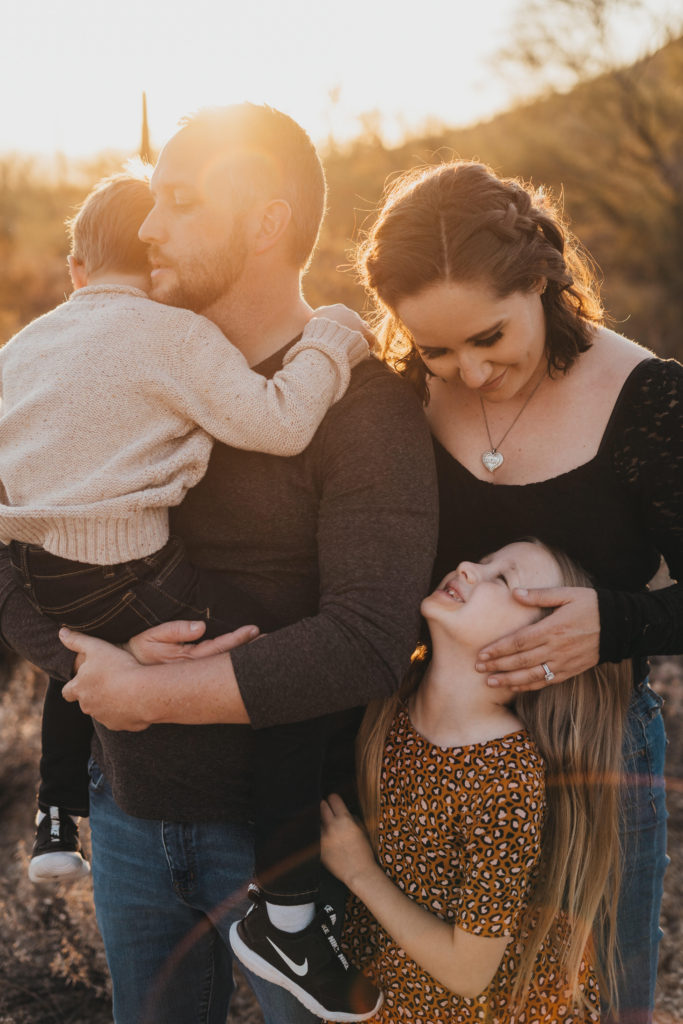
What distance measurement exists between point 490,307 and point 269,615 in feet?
2.74

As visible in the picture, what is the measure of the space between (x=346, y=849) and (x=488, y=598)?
0.63m

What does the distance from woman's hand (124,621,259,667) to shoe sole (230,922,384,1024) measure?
25.0 inches

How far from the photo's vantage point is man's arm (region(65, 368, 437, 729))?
62.5 inches

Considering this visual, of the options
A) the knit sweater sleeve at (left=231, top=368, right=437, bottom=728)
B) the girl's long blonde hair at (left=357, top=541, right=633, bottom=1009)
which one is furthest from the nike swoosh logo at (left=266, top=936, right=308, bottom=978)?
the knit sweater sleeve at (left=231, top=368, right=437, bottom=728)

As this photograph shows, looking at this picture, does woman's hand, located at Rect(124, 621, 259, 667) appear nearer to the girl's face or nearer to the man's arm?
the man's arm

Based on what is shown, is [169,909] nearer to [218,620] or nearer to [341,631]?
[218,620]

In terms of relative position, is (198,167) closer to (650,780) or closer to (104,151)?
(650,780)

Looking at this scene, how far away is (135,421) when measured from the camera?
179 cm

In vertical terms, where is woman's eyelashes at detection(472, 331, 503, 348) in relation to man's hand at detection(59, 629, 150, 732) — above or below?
above

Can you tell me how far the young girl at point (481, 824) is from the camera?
1.71 meters

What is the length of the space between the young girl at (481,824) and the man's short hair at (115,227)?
1117 mm

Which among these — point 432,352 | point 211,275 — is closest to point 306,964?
point 432,352

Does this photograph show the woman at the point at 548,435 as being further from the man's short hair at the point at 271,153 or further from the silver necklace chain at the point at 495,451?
the man's short hair at the point at 271,153

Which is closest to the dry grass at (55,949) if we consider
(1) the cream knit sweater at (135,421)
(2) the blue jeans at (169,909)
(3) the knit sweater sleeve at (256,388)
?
(2) the blue jeans at (169,909)
